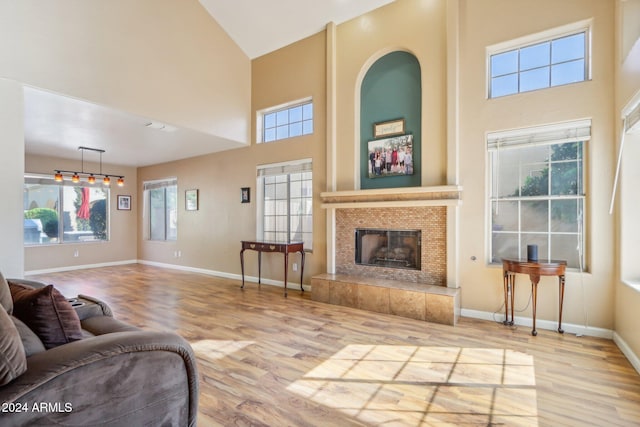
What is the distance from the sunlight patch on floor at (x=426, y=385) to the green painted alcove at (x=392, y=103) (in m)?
2.25

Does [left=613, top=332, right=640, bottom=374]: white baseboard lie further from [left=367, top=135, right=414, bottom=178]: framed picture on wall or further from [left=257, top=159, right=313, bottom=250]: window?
[left=257, top=159, right=313, bottom=250]: window

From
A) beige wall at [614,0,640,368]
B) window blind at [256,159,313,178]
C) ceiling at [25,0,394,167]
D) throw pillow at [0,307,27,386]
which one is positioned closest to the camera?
throw pillow at [0,307,27,386]

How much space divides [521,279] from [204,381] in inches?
135

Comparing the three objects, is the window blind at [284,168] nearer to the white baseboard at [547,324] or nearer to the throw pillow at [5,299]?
the white baseboard at [547,324]

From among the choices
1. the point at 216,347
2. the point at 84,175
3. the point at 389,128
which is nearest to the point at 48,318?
the point at 216,347

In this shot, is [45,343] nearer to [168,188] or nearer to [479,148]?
[479,148]

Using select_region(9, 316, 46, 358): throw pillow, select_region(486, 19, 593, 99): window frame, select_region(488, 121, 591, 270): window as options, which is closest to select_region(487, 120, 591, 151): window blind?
select_region(488, 121, 591, 270): window

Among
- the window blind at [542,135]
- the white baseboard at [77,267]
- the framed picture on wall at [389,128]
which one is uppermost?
the framed picture on wall at [389,128]

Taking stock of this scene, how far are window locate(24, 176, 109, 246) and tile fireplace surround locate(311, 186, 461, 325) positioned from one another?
625 cm

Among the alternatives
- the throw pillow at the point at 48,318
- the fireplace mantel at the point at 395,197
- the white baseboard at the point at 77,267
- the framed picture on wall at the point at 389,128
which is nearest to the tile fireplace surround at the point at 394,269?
the fireplace mantel at the point at 395,197

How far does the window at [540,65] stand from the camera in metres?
3.27

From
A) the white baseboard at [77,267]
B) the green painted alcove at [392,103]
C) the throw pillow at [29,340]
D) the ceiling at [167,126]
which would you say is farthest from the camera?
the white baseboard at [77,267]

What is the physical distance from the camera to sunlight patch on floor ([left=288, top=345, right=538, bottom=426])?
1.93 metres

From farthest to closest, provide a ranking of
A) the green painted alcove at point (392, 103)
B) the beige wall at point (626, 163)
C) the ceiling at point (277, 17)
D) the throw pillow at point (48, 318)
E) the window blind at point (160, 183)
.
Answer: the window blind at point (160, 183), the ceiling at point (277, 17), the green painted alcove at point (392, 103), the beige wall at point (626, 163), the throw pillow at point (48, 318)
